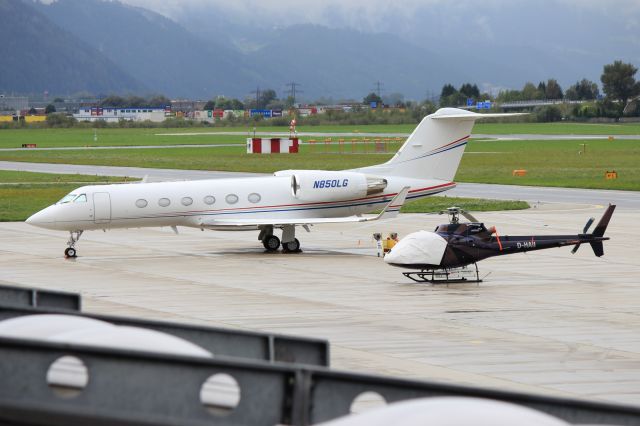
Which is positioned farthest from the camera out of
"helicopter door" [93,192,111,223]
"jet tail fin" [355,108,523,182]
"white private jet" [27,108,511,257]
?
"jet tail fin" [355,108,523,182]

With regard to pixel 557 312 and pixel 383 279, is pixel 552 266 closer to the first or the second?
pixel 383 279

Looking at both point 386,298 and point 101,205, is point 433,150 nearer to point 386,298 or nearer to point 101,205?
point 101,205

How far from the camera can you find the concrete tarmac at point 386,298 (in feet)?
68.6

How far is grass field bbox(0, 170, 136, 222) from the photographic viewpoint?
58938 millimetres

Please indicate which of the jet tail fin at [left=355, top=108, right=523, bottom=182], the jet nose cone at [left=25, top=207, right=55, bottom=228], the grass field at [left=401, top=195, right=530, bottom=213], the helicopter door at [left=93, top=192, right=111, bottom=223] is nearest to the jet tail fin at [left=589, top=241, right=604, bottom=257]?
the jet tail fin at [left=355, top=108, right=523, bottom=182]

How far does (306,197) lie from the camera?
41094mm

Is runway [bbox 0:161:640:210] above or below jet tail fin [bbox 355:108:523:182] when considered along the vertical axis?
below

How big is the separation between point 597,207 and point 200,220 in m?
24.6

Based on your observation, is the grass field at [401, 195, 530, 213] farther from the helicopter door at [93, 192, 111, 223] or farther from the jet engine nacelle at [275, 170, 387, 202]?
the helicopter door at [93, 192, 111, 223]

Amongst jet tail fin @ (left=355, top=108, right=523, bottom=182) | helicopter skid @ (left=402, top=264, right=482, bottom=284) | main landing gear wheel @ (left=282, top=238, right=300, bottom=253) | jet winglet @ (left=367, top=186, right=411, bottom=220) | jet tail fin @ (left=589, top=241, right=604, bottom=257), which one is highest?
jet tail fin @ (left=355, top=108, right=523, bottom=182)

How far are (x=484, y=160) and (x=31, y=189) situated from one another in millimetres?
45295

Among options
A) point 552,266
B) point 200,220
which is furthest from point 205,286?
point 552,266

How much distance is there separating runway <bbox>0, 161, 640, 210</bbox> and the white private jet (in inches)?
361

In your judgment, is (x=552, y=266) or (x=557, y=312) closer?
(x=557, y=312)
